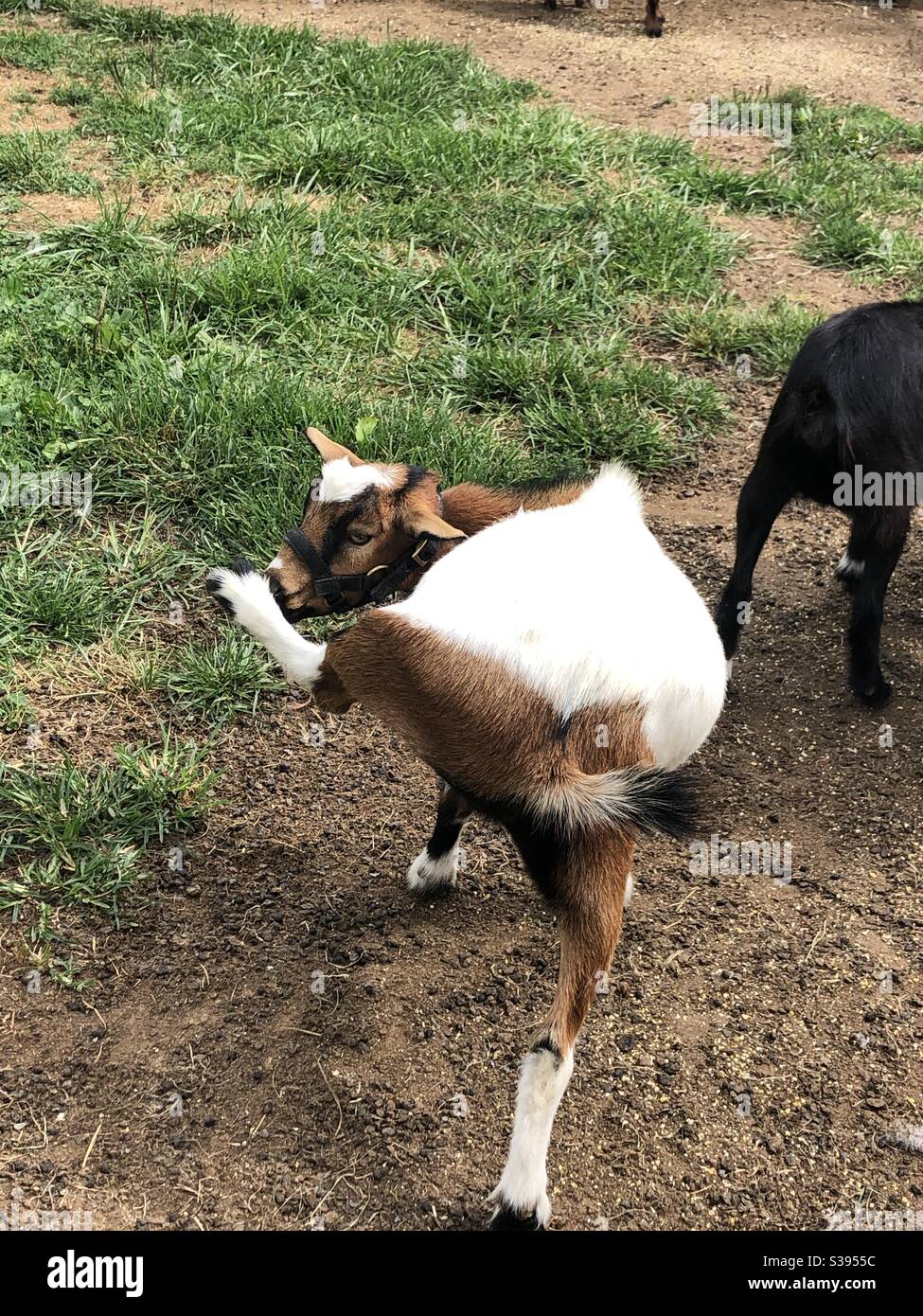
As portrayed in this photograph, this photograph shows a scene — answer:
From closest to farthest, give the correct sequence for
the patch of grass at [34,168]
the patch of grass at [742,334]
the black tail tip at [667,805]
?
the black tail tip at [667,805] → the patch of grass at [742,334] → the patch of grass at [34,168]

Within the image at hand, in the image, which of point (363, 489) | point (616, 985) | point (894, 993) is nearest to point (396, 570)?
point (363, 489)

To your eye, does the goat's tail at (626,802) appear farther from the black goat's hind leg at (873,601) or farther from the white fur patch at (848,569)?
the white fur patch at (848,569)

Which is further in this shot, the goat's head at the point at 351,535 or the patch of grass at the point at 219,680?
the patch of grass at the point at 219,680

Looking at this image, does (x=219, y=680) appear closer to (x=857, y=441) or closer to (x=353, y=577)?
(x=353, y=577)

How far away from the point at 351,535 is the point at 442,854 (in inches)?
39.7

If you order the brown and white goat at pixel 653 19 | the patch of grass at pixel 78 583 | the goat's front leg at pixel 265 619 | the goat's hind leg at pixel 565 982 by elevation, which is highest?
the brown and white goat at pixel 653 19

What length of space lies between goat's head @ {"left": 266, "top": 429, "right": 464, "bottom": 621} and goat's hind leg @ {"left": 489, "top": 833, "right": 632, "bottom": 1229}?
95cm

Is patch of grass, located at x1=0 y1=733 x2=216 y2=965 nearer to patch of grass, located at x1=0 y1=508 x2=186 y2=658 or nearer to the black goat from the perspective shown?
patch of grass, located at x1=0 y1=508 x2=186 y2=658

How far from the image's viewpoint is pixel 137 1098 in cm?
296

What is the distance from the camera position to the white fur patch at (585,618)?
8.51ft

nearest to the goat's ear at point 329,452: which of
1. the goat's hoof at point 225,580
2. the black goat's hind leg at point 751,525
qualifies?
the goat's hoof at point 225,580

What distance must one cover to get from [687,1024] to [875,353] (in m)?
2.22

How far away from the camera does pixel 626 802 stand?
2.49m

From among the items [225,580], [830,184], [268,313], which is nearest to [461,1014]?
[225,580]
